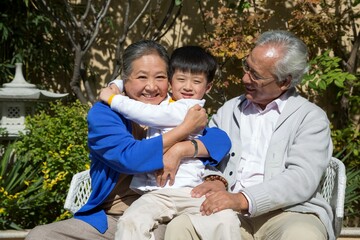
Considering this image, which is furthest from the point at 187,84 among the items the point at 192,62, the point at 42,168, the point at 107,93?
the point at 42,168

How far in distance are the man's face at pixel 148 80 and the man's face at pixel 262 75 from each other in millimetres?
503

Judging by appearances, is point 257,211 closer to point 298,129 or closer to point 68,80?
point 298,129

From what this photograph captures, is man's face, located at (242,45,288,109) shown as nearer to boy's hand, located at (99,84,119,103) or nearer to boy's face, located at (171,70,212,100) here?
boy's face, located at (171,70,212,100)

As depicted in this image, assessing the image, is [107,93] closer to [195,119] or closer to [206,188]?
[195,119]

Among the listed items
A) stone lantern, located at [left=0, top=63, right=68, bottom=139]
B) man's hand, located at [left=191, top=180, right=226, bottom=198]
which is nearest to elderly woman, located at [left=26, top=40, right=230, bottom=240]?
man's hand, located at [left=191, top=180, right=226, bottom=198]

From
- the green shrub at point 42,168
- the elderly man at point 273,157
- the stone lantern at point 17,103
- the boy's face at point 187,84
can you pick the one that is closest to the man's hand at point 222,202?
the elderly man at point 273,157

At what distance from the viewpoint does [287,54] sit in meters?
3.86

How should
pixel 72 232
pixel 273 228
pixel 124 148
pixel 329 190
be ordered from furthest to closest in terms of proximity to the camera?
1. pixel 329 190
2. pixel 273 228
3. pixel 72 232
4. pixel 124 148

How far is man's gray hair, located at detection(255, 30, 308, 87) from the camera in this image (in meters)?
3.85

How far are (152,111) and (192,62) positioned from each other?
37 cm

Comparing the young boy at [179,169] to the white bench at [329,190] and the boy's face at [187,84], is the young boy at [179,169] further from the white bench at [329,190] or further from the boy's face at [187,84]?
the white bench at [329,190]

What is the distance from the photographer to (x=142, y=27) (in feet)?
23.3

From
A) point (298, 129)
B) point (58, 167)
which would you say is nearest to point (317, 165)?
point (298, 129)

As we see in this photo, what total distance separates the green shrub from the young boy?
1.94m
